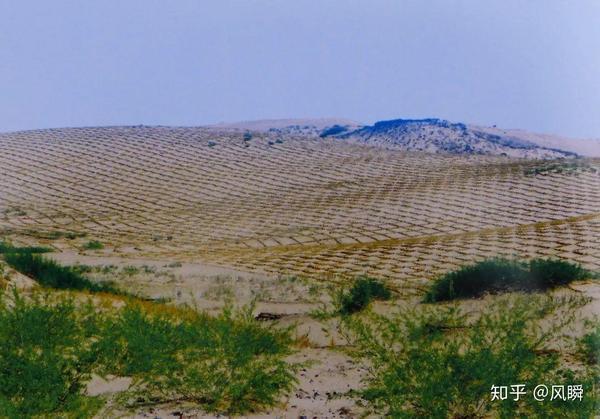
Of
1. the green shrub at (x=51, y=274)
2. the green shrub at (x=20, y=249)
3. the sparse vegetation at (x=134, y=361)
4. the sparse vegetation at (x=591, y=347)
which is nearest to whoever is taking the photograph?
the sparse vegetation at (x=134, y=361)

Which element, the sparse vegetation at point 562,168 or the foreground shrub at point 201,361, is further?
the sparse vegetation at point 562,168

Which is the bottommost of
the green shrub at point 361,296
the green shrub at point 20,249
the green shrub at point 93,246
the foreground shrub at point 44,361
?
the green shrub at point 93,246

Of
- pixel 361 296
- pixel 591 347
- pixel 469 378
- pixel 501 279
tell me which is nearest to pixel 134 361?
pixel 469 378

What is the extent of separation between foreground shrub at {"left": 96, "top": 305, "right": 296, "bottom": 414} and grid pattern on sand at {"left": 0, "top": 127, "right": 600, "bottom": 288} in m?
4.36

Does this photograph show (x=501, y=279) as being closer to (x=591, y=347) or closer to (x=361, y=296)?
(x=361, y=296)

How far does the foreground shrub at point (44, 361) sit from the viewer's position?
11.9ft

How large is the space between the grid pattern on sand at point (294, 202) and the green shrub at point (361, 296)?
1.27 meters

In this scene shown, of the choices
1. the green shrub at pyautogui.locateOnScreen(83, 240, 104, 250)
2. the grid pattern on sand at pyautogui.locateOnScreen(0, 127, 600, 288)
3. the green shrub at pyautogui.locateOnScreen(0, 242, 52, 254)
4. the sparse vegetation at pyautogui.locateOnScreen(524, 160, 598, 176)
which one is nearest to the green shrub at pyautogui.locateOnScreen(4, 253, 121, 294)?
the green shrub at pyautogui.locateOnScreen(0, 242, 52, 254)

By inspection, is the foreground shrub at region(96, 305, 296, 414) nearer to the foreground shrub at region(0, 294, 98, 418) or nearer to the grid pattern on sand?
the foreground shrub at region(0, 294, 98, 418)

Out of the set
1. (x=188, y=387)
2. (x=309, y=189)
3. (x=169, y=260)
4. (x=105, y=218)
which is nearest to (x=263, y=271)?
(x=169, y=260)

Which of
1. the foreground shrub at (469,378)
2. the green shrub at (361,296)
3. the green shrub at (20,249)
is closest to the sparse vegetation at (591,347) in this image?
the foreground shrub at (469,378)

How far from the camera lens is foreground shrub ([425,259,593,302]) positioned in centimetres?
740

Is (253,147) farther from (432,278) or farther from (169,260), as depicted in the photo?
(432,278)

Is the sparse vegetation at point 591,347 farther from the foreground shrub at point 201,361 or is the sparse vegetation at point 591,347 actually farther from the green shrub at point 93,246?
the green shrub at point 93,246
